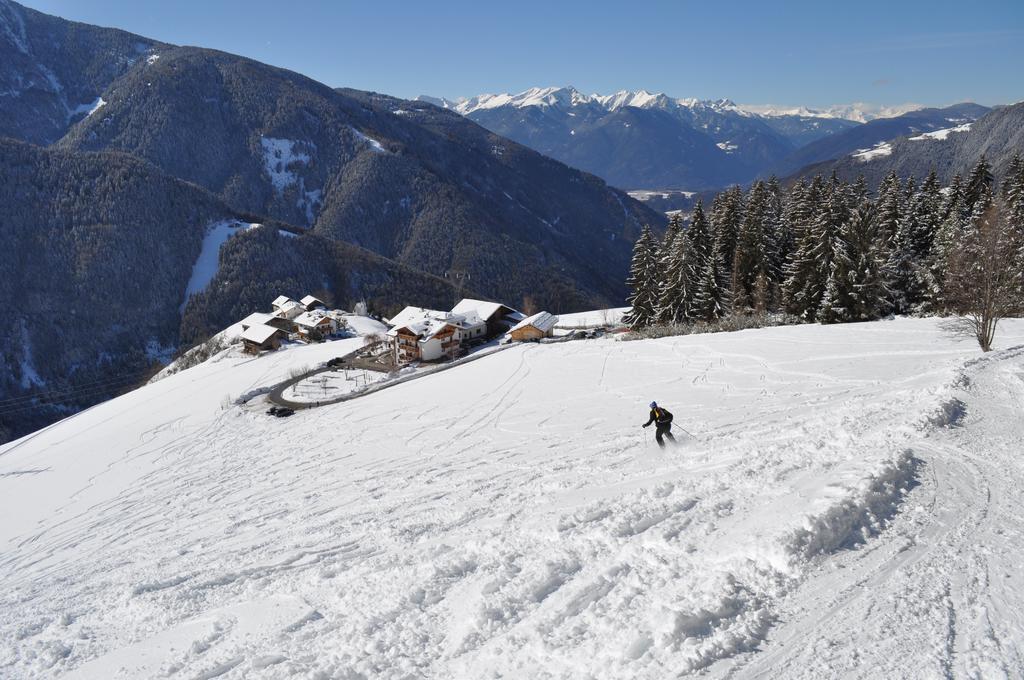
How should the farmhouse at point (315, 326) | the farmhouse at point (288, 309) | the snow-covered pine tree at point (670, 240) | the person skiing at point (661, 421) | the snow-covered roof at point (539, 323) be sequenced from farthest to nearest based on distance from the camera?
the farmhouse at point (288, 309) < the farmhouse at point (315, 326) < the snow-covered roof at point (539, 323) < the snow-covered pine tree at point (670, 240) < the person skiing at point (661, 421)

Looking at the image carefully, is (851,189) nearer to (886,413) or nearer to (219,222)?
(886,413)

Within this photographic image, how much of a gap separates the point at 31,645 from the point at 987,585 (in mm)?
14353

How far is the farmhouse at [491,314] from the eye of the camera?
6153 centimetres

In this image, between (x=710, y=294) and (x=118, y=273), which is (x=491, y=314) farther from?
(x=118, y=273)

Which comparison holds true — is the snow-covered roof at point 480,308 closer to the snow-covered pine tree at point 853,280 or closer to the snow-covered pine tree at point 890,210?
the snow-covered pine tree at point 853,280

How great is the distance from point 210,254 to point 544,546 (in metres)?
159

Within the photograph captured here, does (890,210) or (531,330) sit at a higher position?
(890,210)

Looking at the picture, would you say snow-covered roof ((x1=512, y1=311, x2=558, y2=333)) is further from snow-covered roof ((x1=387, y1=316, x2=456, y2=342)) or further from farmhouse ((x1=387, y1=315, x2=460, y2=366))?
snow-covered roof ((x1=387, y1=316, x2=456, y2=342))

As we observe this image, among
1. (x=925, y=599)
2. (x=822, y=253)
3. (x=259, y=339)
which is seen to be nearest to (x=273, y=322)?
(x=259, y=339)

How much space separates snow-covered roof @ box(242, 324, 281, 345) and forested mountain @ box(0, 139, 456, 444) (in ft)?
195

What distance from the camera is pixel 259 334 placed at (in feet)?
214

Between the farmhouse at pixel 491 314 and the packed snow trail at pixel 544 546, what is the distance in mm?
39267

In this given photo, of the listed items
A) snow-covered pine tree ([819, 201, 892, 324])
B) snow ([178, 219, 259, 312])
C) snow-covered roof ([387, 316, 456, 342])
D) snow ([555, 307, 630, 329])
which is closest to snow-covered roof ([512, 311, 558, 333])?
snow ([555, 307, 630, 329])

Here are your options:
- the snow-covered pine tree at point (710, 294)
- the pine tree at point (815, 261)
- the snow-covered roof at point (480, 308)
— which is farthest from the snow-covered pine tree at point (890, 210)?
the snow-covered roof at point (480, 308)
